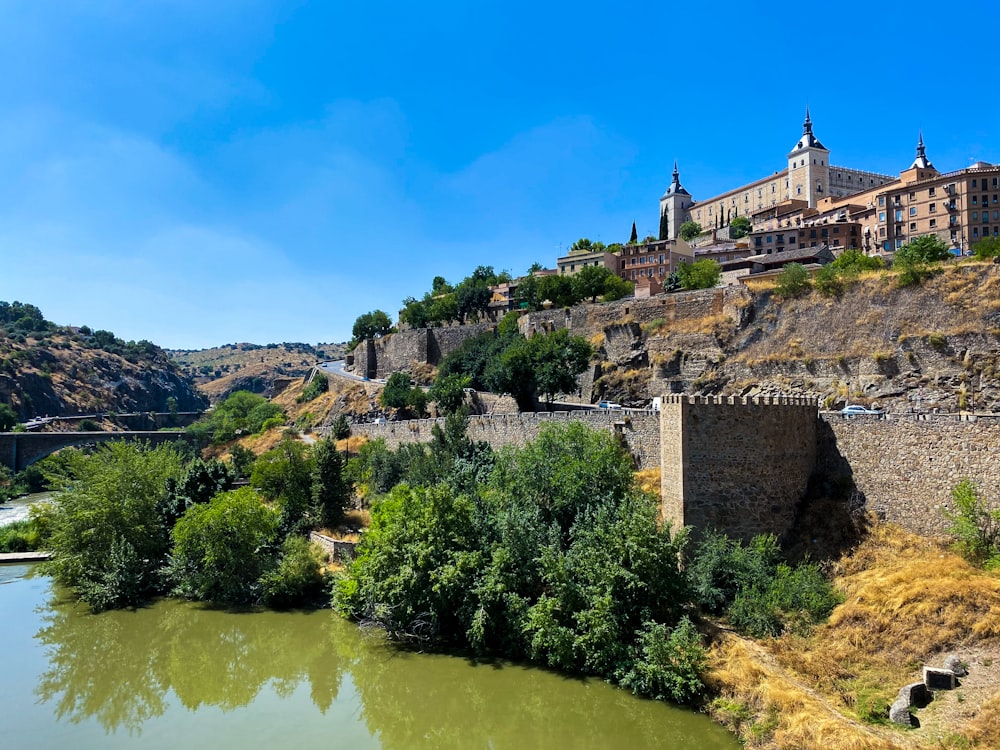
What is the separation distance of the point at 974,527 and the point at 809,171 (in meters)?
79.9

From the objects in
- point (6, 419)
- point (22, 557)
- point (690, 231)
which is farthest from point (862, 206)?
point (6, 419)

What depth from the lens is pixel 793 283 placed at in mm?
40750

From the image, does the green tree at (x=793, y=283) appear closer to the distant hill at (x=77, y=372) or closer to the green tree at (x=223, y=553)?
the green tree at (x=223, y=553)

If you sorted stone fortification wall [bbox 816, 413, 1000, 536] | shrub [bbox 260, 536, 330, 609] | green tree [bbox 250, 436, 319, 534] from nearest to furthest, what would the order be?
stone fortification wall [bbox 816, 413, 1000, 536] < shrub [bbox 260, 536, 330, 609] < green tree [bbox 250, 436, 319, 534]

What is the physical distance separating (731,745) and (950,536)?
8.40 meters

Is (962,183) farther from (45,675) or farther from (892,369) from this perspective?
(45,675)

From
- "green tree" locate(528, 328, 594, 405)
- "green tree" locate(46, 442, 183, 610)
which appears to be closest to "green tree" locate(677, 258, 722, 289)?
"green tree" locate(528, 328, 594, 405)

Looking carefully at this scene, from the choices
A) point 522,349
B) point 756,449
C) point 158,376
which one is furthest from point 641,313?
point 158,376

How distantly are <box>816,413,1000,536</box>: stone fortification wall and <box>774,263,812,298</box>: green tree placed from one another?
21160 millimetres

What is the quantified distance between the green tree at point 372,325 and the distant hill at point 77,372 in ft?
154

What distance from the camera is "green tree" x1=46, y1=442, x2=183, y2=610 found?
1047 inches

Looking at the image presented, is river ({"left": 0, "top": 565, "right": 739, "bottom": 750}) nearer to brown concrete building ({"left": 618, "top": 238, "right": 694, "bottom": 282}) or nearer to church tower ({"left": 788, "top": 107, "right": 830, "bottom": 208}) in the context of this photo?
brown concrete building ({"left": 618, "top": 238, "right": 694, "bottom": 282})

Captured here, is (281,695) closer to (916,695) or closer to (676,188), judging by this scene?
(916,695)

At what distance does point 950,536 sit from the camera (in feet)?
59.6
